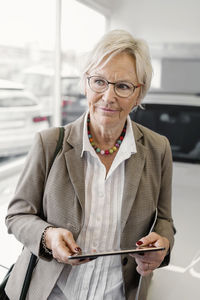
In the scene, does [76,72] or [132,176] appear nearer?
[132,176]

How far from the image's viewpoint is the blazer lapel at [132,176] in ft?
3.59

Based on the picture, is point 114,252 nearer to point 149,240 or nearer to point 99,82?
point 149,240

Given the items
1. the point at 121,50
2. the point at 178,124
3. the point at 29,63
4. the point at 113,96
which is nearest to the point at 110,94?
the point at 113,96

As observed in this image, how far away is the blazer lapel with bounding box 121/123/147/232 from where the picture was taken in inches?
43.1

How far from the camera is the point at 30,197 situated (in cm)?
108

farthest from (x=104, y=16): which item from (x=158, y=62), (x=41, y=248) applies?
(x=41, y=248)

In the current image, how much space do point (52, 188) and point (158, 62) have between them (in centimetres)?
263

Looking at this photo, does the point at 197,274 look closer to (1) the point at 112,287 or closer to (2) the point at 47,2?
(1) the point at 112,287

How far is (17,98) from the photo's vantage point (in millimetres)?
3289

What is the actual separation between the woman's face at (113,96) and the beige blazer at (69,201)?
0.40 ft

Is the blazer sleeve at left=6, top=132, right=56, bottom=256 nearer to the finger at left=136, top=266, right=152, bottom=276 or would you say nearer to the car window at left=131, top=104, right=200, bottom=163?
the finger at left=136, top=266, right=152, bottom=276

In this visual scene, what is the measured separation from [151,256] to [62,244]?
300mm

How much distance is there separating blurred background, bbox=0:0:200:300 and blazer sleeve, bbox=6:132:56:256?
1.07m

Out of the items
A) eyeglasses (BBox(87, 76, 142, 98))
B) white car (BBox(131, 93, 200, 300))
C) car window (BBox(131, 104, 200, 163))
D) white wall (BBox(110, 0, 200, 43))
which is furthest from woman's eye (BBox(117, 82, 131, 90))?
white wall (BBox(110, 0, 200, 43))
